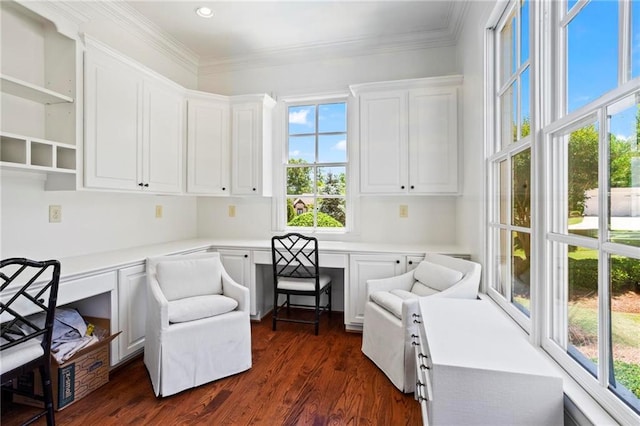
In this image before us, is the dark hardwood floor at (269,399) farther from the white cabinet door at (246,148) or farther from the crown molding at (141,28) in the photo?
the crown molding at (141,28)

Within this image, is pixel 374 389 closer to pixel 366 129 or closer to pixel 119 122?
pixel 366 129

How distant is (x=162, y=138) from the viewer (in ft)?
9.71

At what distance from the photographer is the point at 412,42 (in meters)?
3.26

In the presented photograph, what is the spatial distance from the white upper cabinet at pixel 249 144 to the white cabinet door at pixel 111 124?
980 mm

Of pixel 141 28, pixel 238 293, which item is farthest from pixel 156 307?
pixel 141 28

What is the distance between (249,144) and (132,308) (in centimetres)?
195

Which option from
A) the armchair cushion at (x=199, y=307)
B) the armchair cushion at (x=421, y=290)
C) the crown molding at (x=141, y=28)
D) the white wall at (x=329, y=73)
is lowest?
the armchair cushion at (x=199, y=307)

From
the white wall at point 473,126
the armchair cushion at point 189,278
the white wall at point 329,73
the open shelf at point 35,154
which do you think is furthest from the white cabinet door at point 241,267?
the white wall at point 473,126

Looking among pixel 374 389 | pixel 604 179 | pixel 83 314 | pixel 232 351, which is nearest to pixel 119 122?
pixel 83 314

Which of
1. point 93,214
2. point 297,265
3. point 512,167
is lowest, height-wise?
point 297,265

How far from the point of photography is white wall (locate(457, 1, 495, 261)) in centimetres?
225

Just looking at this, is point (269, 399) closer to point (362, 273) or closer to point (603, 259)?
point (362, 273)

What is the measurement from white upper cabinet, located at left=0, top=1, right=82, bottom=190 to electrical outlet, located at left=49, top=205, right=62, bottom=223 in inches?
6.3

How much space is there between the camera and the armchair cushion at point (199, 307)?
2.07m
